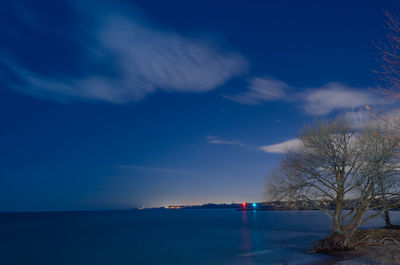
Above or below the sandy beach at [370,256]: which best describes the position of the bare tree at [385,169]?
above

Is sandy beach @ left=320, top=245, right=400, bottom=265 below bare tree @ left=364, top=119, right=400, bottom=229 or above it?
below

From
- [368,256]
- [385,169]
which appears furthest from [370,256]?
[385,169]

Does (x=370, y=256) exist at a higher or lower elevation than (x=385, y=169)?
lower

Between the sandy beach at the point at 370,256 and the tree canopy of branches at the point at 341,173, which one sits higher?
the tree canopy of branches at the point at 341,173

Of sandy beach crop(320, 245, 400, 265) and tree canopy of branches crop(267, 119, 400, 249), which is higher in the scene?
tree canopy of branches crop(267, 119, 400, 249)

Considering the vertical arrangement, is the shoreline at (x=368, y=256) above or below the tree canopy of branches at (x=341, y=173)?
below

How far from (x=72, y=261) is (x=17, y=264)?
6916 mm

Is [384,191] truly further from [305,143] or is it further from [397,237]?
[305,143]

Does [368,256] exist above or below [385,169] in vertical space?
below

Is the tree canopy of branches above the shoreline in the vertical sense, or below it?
above

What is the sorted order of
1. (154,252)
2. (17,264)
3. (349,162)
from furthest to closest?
(154,252)
(17,264)
(349,162)

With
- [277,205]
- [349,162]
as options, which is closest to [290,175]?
[277,205]

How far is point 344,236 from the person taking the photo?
23.9 metres

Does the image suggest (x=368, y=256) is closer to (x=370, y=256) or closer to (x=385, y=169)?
(x=370, y=256)
